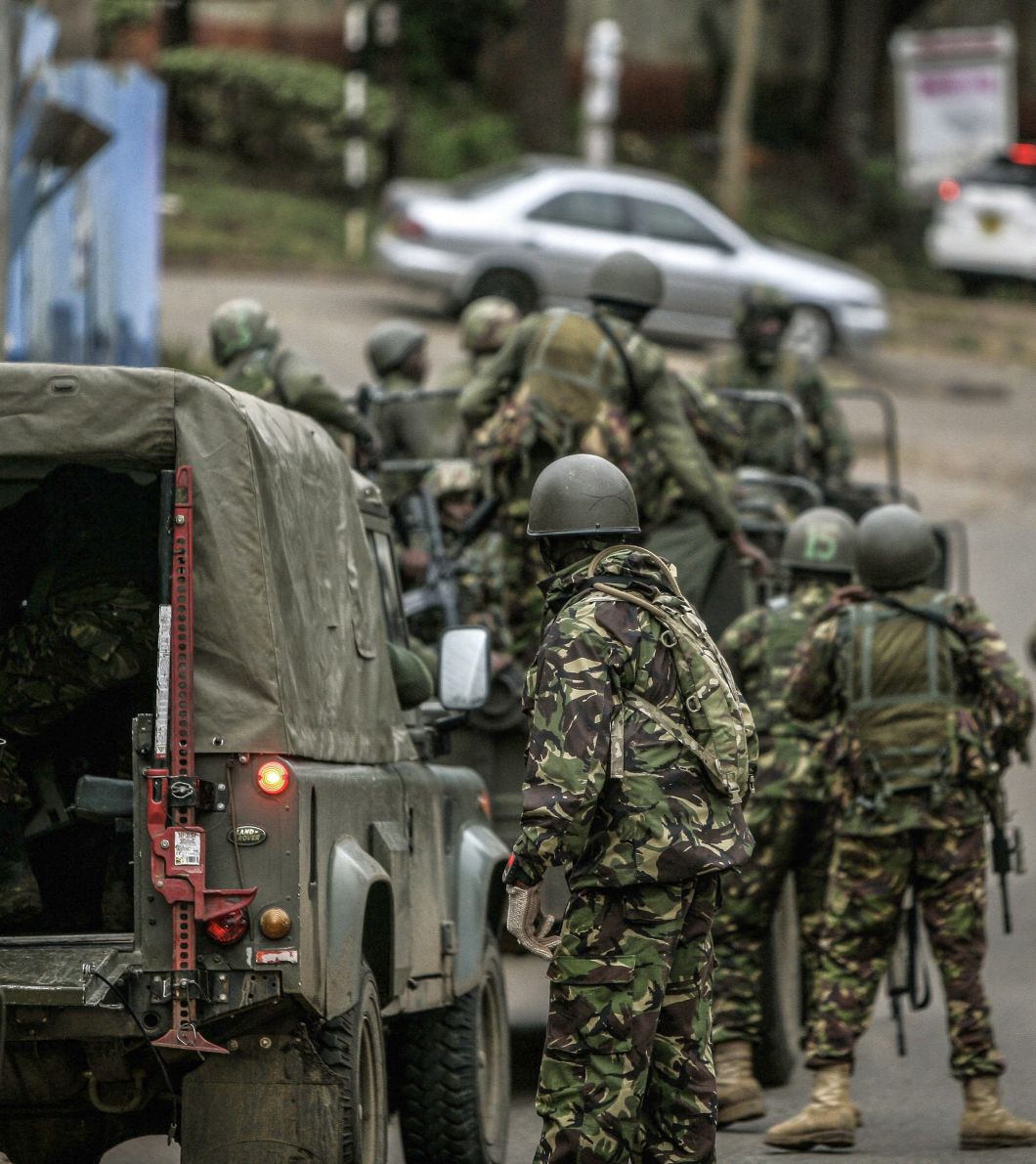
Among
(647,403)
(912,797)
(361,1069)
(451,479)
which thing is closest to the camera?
(361,1069)

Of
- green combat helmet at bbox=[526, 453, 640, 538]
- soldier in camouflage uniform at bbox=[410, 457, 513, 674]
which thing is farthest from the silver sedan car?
green combat helmet at bbox=[526, 453, 640, 538]

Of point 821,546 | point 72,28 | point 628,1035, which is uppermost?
point 72,28

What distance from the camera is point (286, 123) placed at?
113 feet

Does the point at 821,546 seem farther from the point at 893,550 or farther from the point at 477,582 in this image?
the point at 477,582

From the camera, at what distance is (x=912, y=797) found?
28.0 feet

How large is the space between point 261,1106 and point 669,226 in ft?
68.6

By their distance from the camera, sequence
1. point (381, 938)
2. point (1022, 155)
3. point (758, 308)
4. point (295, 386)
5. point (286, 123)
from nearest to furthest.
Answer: point (381, 938)
point (295, 386)
point (758, 308)
point (1022, 155)
point (286, 123)

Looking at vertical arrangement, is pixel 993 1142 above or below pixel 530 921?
below

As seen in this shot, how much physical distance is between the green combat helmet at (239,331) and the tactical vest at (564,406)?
137 cm

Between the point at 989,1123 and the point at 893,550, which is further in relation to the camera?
the point at 893,550

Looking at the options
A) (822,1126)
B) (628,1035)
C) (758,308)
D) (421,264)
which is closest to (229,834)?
(628,1035)

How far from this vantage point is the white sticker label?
5664mm

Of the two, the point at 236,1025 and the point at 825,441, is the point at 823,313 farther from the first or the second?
the point at 236,1025

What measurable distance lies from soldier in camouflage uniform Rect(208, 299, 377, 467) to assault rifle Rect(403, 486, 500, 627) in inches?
17.5
